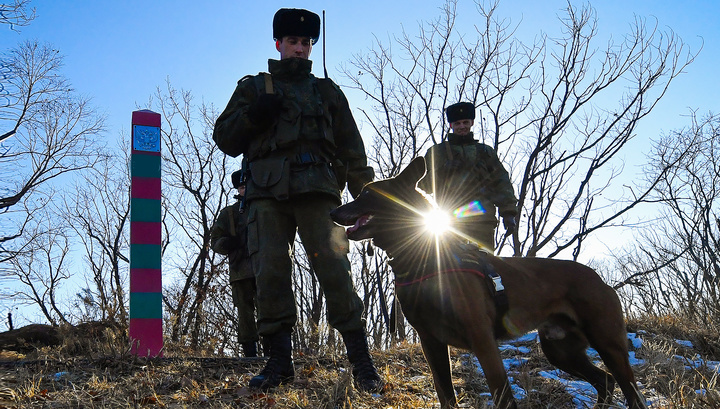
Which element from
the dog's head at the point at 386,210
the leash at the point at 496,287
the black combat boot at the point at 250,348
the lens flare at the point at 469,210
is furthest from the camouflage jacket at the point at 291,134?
the black combat boot at the point at 250,348

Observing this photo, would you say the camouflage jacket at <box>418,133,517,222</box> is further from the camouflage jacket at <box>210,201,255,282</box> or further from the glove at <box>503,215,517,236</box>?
the camouflage jacket at <box>210,201,255,282</box>

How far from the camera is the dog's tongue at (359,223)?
3365 mm

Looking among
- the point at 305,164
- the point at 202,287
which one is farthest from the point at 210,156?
the point at 305,164

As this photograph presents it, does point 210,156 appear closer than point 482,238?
No

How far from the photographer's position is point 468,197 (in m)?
5.77

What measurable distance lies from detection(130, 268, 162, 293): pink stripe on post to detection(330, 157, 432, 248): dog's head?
2.62m

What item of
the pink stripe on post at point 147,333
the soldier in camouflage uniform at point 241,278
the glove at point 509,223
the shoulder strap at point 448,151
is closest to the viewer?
the pink stripe on post at point 147,333

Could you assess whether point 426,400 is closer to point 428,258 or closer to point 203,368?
point 428,258

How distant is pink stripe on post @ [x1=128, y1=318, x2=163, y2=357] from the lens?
5.08 meters

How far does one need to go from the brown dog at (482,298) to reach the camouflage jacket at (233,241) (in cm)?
417

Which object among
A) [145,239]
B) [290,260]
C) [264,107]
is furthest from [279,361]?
[145,239]

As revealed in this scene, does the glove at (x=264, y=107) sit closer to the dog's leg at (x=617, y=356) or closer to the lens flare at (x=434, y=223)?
the lens flare at (x=434, y=223)

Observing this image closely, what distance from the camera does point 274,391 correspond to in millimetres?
3492

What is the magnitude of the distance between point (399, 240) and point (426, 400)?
39.3 inches
